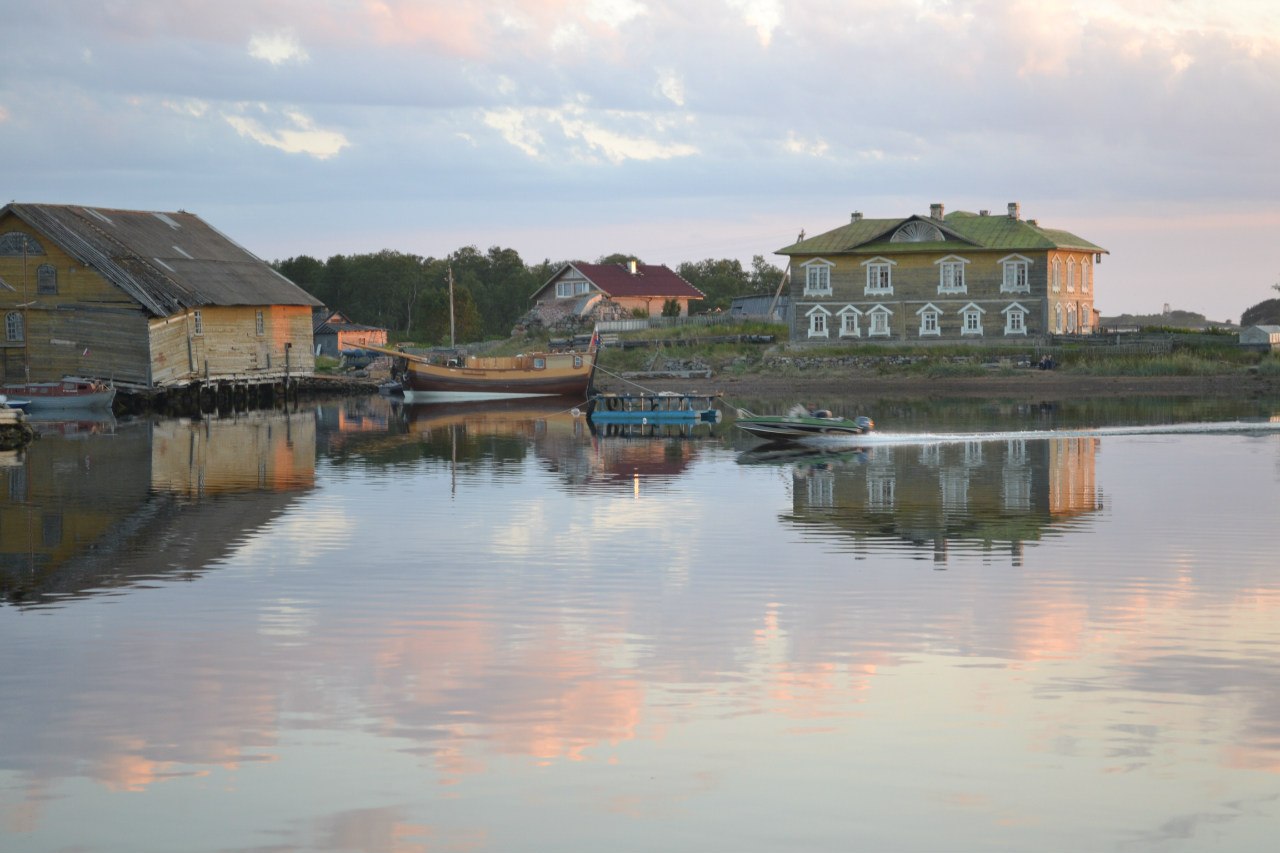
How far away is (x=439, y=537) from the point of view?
1041 inches

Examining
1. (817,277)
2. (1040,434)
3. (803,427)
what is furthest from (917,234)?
(803,427)

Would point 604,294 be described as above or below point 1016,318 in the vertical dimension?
above

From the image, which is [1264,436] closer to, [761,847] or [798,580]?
[798,580]

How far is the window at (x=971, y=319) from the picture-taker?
269 feet

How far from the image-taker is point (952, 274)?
8194 centimetres

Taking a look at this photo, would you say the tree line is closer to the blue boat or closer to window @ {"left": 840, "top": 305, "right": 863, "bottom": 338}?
window @ {"left": 840, "top": 305, "right": 863, "bottom": 338}

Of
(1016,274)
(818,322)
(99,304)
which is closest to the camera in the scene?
(99,304)

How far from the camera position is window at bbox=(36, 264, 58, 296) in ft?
215

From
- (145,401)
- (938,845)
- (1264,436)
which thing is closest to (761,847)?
(938,845)

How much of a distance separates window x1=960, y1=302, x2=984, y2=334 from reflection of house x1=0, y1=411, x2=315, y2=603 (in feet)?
132

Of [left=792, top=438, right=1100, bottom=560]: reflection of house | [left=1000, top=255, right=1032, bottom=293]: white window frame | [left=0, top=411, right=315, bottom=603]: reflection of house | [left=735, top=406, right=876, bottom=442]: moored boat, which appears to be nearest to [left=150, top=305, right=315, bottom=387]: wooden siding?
[left=0, top=411, right=315, bottom=603]: reflection of house

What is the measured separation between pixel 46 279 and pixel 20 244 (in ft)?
6.02

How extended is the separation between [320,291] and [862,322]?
70813 millimetres

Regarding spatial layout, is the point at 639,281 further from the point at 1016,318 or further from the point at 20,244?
the point at 20,244
